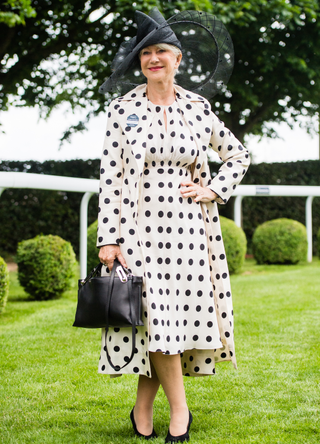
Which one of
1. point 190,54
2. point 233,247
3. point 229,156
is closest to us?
point 229,156

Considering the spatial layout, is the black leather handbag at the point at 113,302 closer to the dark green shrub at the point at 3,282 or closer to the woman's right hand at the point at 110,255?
the woman's right hand at the point at 110,255

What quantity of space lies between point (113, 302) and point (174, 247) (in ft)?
1.29

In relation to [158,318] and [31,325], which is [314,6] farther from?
[158,318]

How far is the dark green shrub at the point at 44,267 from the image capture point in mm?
6004

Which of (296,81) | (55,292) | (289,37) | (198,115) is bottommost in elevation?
(55,292)

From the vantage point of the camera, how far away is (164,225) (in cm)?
238

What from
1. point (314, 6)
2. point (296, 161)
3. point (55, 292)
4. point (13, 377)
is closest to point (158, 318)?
point (13, 377)

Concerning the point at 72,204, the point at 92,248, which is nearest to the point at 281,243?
the point at 92,248

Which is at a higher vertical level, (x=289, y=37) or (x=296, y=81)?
(x=289, y=37)

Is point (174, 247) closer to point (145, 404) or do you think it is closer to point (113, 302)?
point (113, 302)

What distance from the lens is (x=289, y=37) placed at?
36.7ft

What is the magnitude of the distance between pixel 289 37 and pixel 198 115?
977cm

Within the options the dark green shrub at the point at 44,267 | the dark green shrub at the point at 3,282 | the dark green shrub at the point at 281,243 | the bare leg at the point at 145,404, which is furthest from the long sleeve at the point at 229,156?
the dark green shrub at the point at 281,243

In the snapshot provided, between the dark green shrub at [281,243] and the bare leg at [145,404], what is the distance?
7.79 meters
